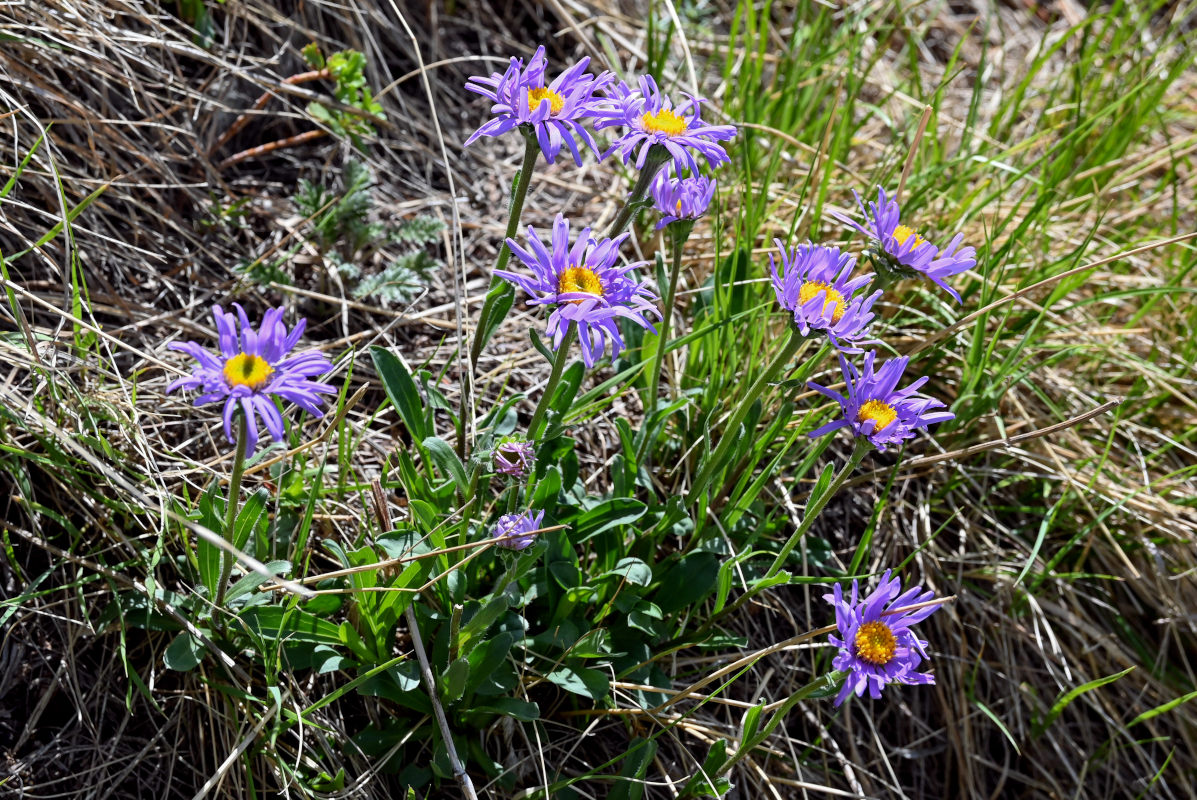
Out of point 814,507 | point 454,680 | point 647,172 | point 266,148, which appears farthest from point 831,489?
point 266,148

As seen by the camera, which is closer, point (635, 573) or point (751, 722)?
point (751, 722)

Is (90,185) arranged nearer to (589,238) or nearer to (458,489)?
(458,489)

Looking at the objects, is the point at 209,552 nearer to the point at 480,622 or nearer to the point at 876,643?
the point at 480,622

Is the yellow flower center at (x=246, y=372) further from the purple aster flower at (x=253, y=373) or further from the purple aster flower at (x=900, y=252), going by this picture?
the purple aster flower at (x=900, y=252)

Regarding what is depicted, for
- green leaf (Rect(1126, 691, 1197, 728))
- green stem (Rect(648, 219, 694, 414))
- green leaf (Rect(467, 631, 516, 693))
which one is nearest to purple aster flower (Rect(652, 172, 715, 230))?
green stem (Rect(648, 219, 694, 414))

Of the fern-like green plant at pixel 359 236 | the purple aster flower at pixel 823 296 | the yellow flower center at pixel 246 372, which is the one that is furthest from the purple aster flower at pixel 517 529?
the fern-like green plant at pixel 359 236

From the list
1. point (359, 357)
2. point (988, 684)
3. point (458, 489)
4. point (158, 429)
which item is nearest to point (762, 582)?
point (458, 489)
